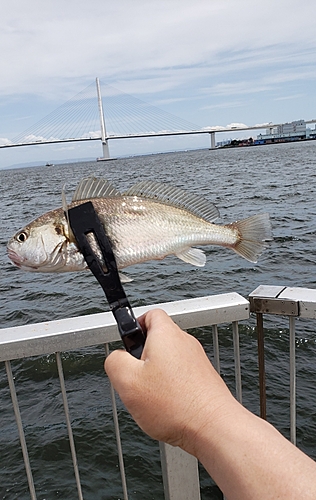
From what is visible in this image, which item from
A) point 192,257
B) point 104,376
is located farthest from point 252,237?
point 104,376

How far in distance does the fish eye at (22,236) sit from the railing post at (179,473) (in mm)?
1830

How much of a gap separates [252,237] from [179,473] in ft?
6.04

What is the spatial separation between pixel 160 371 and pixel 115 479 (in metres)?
5.54

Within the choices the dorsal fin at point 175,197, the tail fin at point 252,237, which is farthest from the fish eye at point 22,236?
the tail fin at point 252,237

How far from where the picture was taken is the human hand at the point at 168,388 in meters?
1.08

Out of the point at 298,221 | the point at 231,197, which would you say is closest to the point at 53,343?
the point at 298,221

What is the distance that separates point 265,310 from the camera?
2588 mm

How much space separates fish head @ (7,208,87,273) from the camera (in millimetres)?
1163

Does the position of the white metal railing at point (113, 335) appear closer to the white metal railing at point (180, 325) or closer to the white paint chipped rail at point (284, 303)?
the white metal railing at point (180, 325)

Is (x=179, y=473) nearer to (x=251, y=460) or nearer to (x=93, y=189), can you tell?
(x=251, y=460)

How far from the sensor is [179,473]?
2668 mm

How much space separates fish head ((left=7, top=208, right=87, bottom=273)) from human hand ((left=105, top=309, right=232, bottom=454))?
Answer: 271 millimetres

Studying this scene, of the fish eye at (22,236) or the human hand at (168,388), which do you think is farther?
the fish eye at (22,236)

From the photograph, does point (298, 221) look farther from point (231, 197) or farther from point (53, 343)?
point (53, 343)
